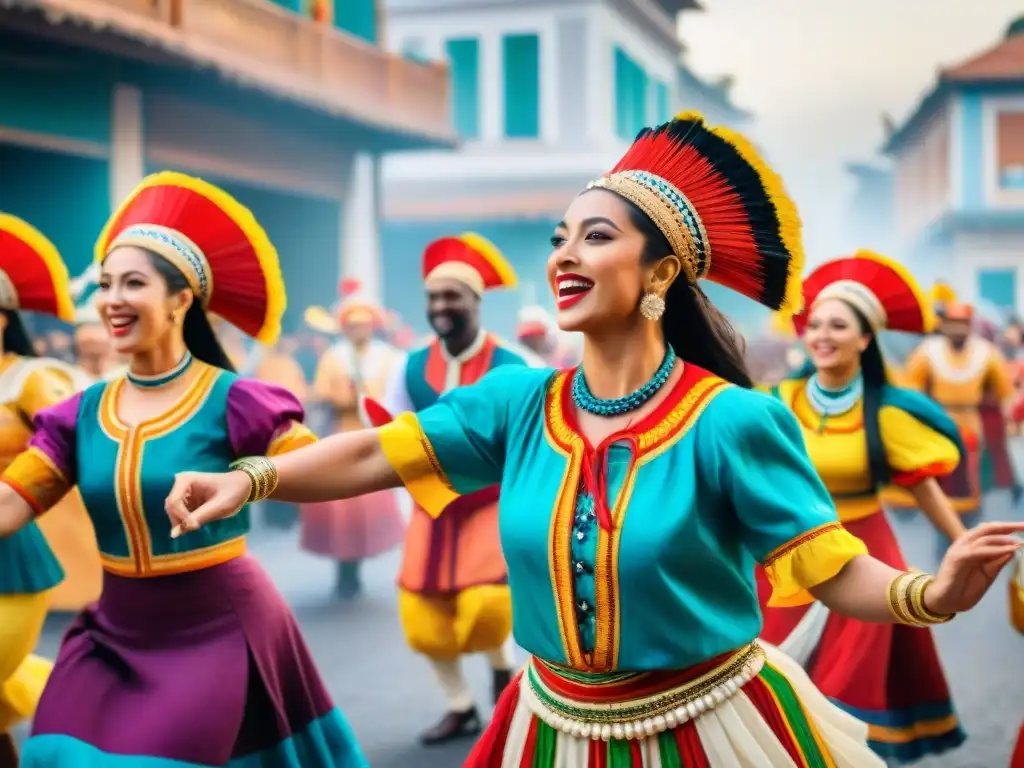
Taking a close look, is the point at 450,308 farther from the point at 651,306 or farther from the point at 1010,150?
the point at 1010,150

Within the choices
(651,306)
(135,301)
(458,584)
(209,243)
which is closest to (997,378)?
(458,584)

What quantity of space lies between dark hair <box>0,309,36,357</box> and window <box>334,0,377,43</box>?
1357 cm

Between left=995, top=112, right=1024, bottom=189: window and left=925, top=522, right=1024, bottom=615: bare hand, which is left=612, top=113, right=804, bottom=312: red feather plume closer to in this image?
left=925, top=522, right=1024, bottom=615: bare hand

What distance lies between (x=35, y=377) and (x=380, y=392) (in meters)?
5.12

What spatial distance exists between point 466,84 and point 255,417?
26234 millimetres

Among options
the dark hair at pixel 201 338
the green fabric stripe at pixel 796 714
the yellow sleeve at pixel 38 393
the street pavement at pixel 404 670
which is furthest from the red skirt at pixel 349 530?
the green fabric stripe at pixel 796 714

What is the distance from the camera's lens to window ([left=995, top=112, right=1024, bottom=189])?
32.4 m

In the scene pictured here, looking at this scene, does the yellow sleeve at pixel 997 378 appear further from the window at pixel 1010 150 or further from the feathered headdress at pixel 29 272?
the window at pixel 1010 150

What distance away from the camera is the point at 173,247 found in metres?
4.13

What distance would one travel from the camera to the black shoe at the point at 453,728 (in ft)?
19.6

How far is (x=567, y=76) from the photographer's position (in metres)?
28.3

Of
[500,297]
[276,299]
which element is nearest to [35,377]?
[276,299]

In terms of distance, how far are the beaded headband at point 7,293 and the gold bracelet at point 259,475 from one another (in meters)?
2.70

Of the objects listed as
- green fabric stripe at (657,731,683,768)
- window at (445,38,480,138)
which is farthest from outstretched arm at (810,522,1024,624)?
window at (445,38,480,138)
